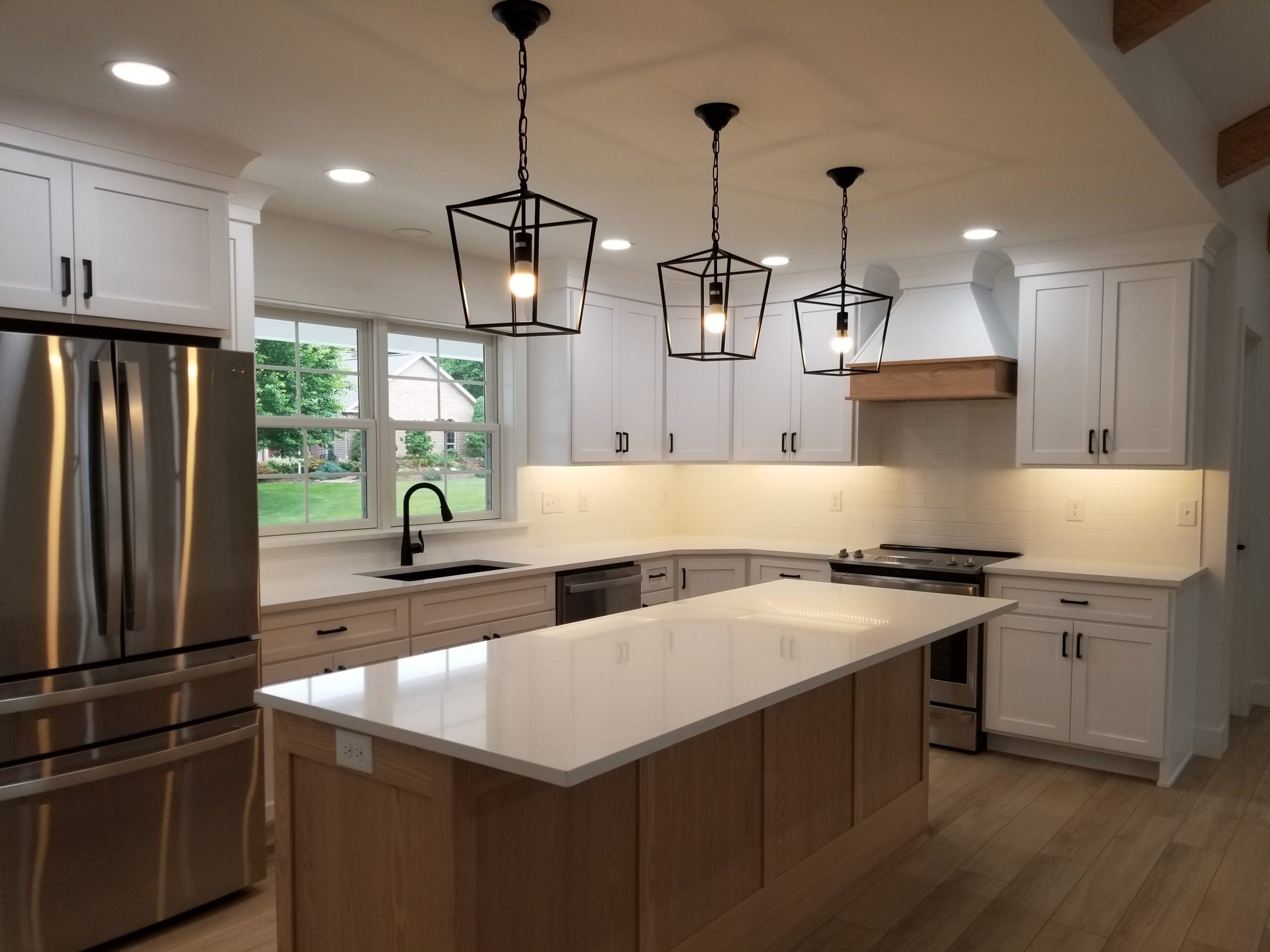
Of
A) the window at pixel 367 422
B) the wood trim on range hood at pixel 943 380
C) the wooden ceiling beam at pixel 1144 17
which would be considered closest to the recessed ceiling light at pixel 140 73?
the window at pixel 367 422

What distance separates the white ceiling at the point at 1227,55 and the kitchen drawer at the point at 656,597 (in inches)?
125

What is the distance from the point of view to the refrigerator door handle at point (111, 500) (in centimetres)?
257

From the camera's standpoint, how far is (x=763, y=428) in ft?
17.2

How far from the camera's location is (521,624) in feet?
13.6

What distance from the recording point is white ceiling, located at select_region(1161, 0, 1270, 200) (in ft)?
9.53

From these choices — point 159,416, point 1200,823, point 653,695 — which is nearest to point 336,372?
point 159,416

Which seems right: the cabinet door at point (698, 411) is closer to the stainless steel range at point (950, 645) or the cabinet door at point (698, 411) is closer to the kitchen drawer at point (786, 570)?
the kitchen drawer at point (786, 570)

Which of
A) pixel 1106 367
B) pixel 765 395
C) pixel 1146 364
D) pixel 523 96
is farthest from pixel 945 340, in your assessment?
pixel 523 96

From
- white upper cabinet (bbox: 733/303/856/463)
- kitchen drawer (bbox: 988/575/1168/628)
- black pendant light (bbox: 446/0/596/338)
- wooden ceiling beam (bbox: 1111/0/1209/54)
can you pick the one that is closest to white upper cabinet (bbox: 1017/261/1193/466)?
kitchen drawer (bbox: 988/575/1168/628)

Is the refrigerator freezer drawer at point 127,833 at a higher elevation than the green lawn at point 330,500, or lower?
lower

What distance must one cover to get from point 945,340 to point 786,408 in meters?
0.98

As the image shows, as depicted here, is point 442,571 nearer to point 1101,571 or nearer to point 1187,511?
point 1101,571

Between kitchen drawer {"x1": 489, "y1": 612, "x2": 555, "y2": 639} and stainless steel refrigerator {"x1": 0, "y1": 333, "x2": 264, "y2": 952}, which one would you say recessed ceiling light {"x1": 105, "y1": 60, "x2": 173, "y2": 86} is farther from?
kitchen drawer {"x1": 489, "y1": 612, "x2": 555, "y2": 639}

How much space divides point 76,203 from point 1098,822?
4173 millimetres
